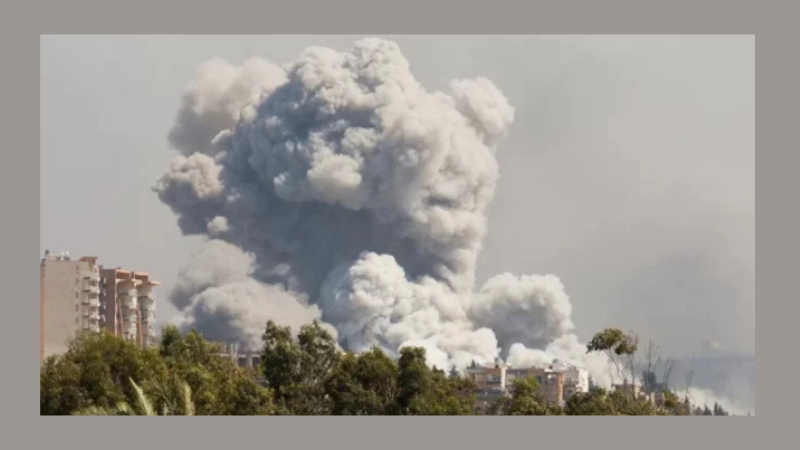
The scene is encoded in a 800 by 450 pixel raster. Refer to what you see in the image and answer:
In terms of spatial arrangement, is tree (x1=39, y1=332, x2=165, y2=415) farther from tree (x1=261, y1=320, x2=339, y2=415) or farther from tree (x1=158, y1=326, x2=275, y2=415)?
tree (x1=261, y1=320, x2=339, y2=415)

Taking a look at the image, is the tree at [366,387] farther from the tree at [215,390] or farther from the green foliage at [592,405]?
the green foliage at [592,405]

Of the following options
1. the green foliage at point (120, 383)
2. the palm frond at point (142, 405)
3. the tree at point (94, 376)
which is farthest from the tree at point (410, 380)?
the palm frond at point (142, 405)

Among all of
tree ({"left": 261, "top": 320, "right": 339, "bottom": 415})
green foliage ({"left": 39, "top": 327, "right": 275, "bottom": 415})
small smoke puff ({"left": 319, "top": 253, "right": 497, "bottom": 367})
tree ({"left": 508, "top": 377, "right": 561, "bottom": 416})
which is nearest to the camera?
green foliage ({"left": 39, "top": 327, "right": 275, "bottom": 415})

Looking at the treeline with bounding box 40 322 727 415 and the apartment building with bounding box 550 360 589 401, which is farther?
the apartment building with bounding box 550 360 589 401

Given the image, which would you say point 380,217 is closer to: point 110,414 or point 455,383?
point 455,383

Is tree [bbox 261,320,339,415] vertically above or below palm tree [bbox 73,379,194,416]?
above

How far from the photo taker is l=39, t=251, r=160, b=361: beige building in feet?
175

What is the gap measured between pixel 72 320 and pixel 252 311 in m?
6.31

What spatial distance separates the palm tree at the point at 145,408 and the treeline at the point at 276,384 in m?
0.06

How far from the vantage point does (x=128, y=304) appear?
60969mm

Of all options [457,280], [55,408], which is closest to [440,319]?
[457,280]

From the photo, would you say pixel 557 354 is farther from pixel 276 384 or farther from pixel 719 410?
pixel 276 384

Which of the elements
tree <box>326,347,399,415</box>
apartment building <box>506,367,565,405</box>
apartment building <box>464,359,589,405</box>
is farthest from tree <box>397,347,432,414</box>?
apartment building <box>506,367,565,405</box>

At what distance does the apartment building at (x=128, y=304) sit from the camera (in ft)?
196
